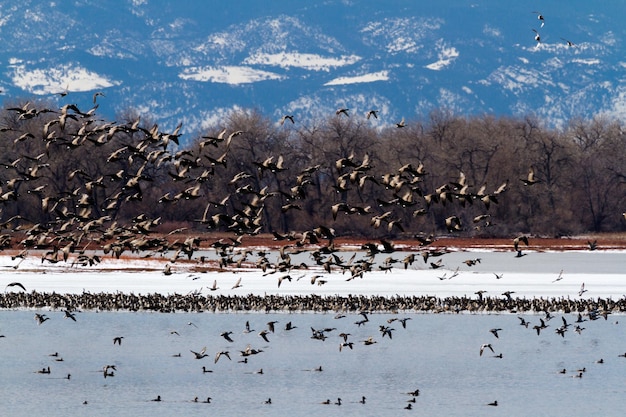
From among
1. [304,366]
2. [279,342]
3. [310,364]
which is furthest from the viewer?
[279,342]

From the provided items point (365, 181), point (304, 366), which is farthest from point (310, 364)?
point (365, 181)

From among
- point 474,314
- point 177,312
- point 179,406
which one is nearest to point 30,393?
point 179,406

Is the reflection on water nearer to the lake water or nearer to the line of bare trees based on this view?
the lake water

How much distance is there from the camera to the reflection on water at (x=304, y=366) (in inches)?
1066

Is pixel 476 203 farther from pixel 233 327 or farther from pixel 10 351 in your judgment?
pixel 10 351

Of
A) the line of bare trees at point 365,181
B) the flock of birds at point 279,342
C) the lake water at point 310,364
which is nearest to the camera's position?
the lake water at point 310,364

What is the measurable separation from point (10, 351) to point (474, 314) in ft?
54.3

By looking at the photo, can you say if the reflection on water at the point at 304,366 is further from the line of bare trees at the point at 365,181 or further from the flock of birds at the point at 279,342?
the line of bare trees at the point at 365,181

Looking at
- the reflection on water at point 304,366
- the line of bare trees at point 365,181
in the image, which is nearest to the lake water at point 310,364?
the reflection on water at point 304,366

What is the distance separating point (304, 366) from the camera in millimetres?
32281

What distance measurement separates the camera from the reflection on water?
1066 inches

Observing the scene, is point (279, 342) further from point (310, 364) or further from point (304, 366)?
point (304, 366)

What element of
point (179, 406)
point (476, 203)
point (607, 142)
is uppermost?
point (607, 142)

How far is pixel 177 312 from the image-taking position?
141ft
